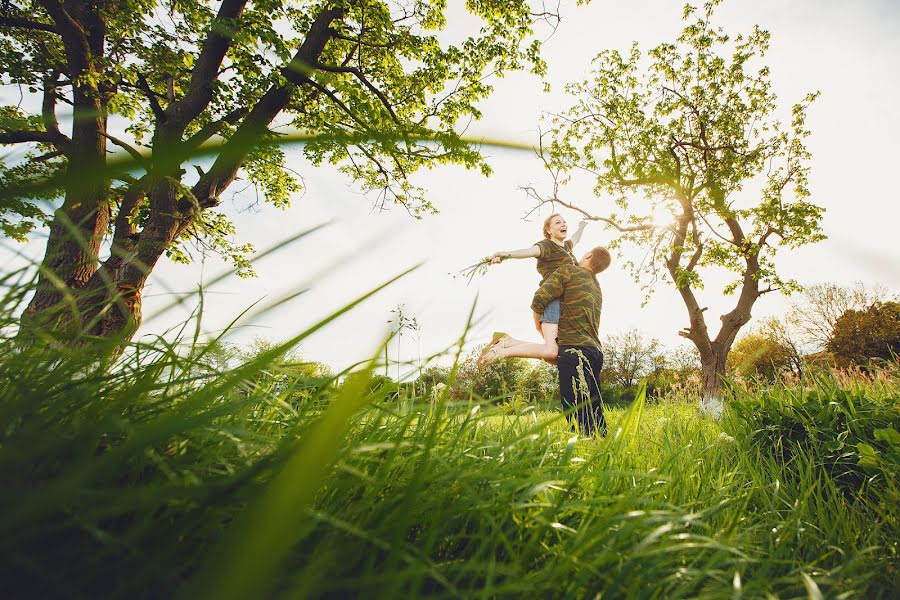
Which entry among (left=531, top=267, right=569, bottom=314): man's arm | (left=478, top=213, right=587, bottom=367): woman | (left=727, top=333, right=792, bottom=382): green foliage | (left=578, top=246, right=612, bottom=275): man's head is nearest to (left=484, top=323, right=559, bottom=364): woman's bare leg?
(left=478, top=213, right=587, bottom=367): woman

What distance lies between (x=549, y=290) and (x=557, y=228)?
1.36 m

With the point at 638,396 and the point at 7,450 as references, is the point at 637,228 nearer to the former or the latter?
the point at 638,396

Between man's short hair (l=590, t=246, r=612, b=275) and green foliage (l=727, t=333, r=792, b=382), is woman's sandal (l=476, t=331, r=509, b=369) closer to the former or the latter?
man's short hair (l=590, t=246, r=612, b=275)

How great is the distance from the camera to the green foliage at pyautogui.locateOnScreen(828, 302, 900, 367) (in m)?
23.6

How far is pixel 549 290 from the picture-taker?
472cm

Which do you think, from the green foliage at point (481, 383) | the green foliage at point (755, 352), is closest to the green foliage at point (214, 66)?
the green foliage at point (481, 383)

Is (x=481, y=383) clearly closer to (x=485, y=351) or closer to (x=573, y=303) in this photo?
(x=485, y=351)

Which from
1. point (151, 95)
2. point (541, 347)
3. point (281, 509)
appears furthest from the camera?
point (151, 95)

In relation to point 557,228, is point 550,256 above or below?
below

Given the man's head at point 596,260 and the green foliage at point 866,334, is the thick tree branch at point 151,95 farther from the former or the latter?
the green foliage at point 866,334

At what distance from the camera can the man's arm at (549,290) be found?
471 centimetres

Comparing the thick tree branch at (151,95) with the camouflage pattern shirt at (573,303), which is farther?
the thick tree branch at (151,95)

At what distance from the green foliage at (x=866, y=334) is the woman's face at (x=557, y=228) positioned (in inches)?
1111

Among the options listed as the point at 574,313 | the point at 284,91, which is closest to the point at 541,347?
the point at 574,313
